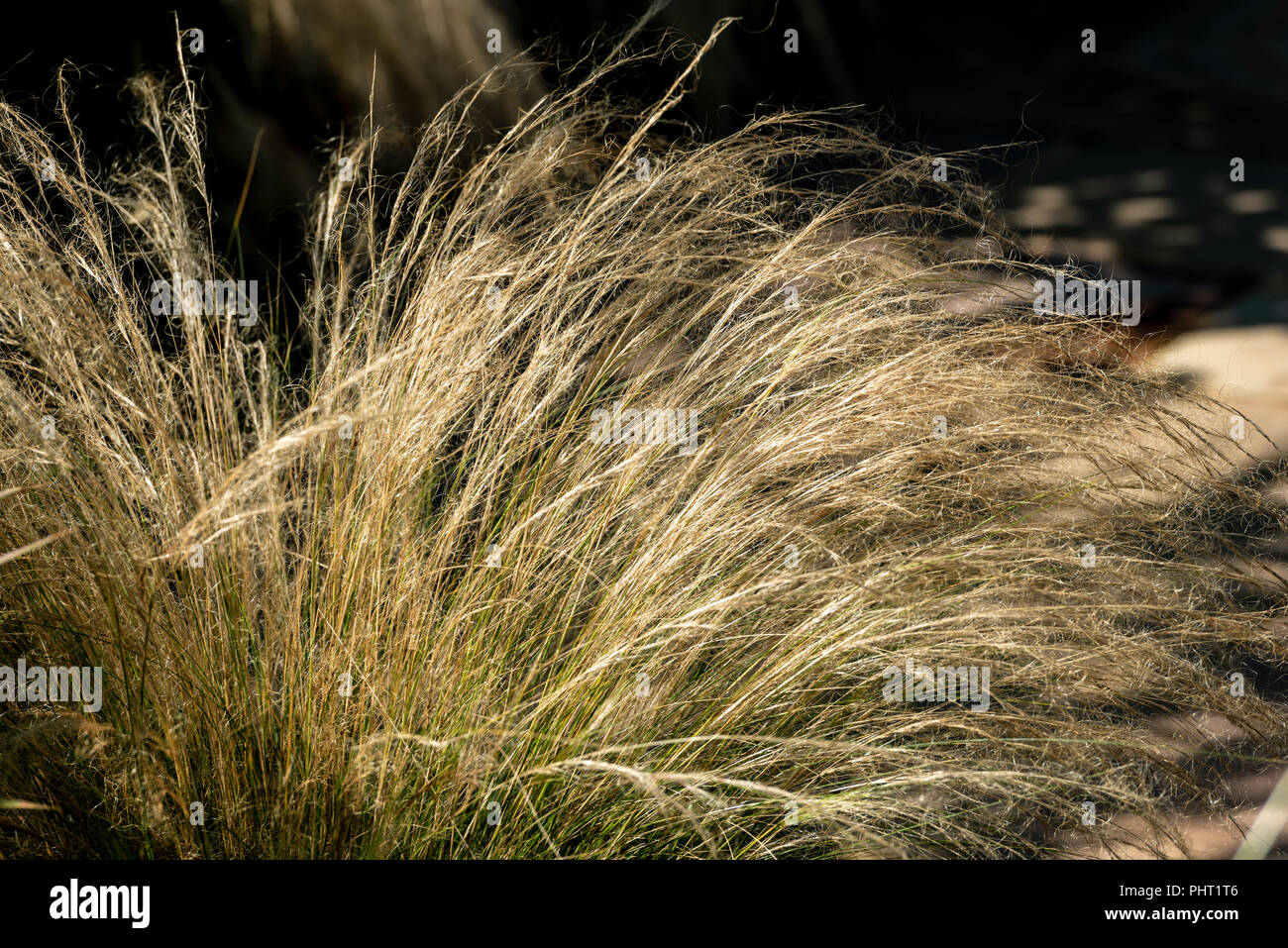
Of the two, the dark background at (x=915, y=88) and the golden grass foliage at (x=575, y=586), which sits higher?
the dark background at (x=915, y=88)

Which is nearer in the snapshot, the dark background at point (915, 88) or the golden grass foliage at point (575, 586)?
the golden grass foliage at point (575, 586)

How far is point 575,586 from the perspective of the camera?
4.93 feet

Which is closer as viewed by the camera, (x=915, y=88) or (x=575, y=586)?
(x=575, y=586)

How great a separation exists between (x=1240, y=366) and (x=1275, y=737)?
1.66 m

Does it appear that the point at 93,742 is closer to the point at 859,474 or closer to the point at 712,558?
the point at 712,558

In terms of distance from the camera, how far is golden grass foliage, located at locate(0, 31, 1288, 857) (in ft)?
4.36

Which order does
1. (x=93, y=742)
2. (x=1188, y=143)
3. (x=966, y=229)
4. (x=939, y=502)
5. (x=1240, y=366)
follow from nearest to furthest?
(x=93, y=742), (x=939, y=502), (x=1240, y=366), (x=966, y=229), (x=1188, y=143)

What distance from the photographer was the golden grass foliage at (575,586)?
1.33 m

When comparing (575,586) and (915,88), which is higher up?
(915,88)

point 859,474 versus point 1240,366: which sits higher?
point 1240,366

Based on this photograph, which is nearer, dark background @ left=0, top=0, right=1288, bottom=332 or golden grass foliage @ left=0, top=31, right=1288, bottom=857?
golden grass foliage @ left=0, top=31, right=1288, bottom=857

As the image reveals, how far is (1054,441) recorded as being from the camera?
164cm

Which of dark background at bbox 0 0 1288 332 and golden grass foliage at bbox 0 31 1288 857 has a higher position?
dark background at bbox 0 0 1288 332

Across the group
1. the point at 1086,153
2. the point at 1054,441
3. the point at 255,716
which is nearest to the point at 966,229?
the point at 1086,153
